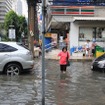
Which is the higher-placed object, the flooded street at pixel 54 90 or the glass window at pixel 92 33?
the glass window at pixel 92 33

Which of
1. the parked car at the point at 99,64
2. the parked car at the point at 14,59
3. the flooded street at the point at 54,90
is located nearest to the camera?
the flooded street at the point at 54,90

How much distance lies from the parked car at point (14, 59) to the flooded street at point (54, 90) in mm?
412

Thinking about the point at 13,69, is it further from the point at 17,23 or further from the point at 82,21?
the point at 17,23

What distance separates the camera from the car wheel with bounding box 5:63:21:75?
16.3 meters

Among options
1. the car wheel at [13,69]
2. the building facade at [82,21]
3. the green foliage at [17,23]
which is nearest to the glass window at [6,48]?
the car wheel at [13,69]

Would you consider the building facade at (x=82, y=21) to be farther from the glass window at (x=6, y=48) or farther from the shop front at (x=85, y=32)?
the glass window at (x=6, y=48)

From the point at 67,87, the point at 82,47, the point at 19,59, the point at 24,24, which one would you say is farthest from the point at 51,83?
the point at 24,24

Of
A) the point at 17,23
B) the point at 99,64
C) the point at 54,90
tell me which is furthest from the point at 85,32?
the point at 17,23

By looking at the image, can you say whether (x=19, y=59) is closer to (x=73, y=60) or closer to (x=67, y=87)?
(x=67, y=87)

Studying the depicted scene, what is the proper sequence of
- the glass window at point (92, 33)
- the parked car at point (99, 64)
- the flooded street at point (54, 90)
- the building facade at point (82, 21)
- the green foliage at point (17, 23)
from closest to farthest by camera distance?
the flooded street at point (54, 90) < the parked car at point (99, 64) < the building facade at point (82, 21) < the glass window at point (92, 33) < the green foliage at point (17, 23)

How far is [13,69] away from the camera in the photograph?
1641cm

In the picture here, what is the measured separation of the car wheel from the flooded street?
0.34m

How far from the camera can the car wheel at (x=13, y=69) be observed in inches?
642

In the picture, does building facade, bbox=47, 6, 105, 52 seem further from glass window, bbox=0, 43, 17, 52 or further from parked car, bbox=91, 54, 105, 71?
glass window, bbox=0, 43, 17, 52
